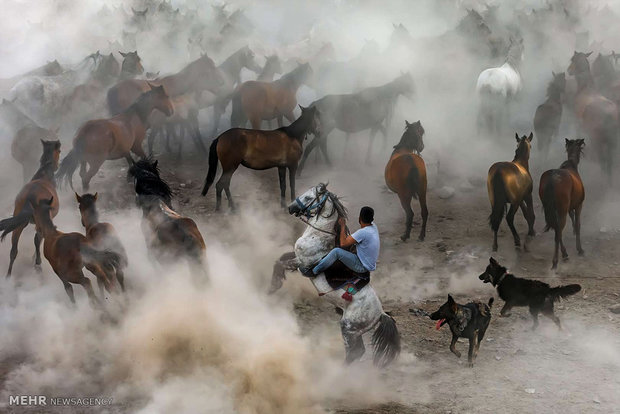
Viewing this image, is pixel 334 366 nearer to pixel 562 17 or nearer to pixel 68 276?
pixel 68 276

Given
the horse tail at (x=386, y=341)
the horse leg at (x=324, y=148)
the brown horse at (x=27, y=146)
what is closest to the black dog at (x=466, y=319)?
the horse tail at (x=386, y=341)

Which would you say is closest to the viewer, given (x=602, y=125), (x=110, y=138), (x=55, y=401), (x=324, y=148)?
(x=55, y=401)

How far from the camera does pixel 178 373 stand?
6.15 m

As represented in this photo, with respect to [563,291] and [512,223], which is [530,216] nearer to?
[512,223]

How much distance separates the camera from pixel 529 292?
700cm

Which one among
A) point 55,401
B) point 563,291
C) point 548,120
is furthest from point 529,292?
point 548,120

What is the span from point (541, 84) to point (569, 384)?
448 inches

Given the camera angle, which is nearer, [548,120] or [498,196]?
[498,196]

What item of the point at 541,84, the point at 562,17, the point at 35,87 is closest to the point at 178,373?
the point at 35,87

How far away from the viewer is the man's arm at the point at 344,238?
5.95 metres

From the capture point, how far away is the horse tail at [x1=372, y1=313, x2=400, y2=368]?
611 cm

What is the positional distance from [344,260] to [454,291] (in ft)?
9.82

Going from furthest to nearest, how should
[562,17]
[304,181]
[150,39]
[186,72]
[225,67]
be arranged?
[150,39] < [562,17] < [225,67] < [186,72] < [304,181]

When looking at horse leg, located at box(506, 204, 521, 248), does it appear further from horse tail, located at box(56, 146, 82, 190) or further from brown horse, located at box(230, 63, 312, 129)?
horse tail, located at box(56, 146, 82, 190)
